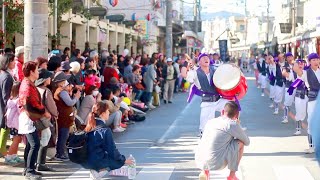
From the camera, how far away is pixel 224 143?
782 centimetres

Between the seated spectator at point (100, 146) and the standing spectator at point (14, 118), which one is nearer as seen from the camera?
the seated spectator at point (100, 146)

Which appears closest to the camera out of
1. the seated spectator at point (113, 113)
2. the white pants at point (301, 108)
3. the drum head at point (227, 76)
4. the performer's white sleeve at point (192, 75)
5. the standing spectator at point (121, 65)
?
the drum head at point (227, 76)

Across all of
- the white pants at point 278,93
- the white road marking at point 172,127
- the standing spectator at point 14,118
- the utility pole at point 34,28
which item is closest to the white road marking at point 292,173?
the white road marking at point 172,127

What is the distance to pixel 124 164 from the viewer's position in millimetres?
8094

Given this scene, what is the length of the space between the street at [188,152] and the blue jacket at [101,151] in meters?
1.19

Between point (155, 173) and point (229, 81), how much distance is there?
250 centimetres

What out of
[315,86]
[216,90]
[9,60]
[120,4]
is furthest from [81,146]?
[120,4]

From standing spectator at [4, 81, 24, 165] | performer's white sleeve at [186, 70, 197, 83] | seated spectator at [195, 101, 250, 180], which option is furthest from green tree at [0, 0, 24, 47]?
seated spectator at [195, 101, 250, 180]

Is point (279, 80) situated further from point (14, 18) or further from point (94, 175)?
point (94, 175)

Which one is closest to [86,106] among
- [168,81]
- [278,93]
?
[278,93]

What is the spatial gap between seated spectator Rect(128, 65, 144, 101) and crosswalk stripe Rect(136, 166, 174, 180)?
9484 mm

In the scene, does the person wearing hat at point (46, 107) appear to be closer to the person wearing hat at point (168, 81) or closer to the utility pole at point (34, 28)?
the utility pole at point (34, 28)

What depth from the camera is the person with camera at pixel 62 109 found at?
10.2 meters

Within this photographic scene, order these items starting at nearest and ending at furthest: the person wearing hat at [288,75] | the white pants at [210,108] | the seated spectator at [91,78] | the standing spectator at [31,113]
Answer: the standing spectator at [31,113] → the white pants at [210,108] → the seated spectator at [91,78] → the person wearing hat at [288,75]
